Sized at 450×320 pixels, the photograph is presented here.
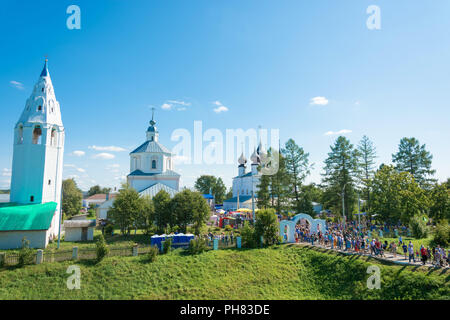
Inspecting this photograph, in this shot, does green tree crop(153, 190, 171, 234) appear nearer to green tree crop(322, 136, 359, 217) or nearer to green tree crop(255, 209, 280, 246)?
green tree crop(255, 209, 280, 246)

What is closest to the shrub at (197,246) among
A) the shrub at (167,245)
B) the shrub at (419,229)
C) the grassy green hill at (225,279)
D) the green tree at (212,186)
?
the grassy green hill at (225,279)

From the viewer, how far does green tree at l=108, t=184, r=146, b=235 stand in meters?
25.5

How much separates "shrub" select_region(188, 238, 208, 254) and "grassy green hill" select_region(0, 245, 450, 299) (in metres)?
0.73

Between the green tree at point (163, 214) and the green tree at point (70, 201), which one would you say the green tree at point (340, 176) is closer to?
the green tree at point (163, 214)

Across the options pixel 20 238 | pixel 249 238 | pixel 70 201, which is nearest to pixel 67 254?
pixel 20 238

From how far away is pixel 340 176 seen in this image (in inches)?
1564

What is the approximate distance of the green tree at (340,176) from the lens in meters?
38.7

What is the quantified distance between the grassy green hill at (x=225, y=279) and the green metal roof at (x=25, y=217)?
5.21 meters

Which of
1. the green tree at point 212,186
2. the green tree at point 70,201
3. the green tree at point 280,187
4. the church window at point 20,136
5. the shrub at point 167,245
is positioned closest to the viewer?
the shrub at point 167,245

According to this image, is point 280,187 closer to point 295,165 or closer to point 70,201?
point 295,165

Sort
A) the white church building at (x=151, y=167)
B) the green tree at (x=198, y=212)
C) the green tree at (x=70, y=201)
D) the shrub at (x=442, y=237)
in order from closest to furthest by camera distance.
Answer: the shrub at (x=442, y=237) → the green tree at (x=198, y=212) → the white church building at (x=151, y=167) → the green tree at (x=70, y=201)

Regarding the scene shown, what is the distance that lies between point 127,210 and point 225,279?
13.6 meters
